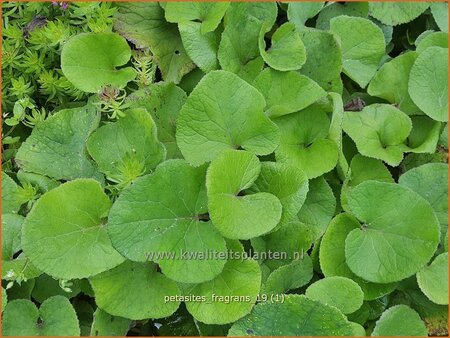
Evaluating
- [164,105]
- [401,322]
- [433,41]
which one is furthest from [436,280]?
[164,105]

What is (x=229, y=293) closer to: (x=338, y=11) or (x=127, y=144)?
(x=127, y=144)

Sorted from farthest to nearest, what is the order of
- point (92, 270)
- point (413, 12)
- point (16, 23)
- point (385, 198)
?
point (413, 12), point (16, 23), point (385, 198), point (92, 270)

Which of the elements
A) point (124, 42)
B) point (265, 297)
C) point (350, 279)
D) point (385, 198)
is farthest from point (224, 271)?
point (124, 42)

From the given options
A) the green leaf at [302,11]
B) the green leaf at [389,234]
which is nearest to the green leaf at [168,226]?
the green leaf at [389,234]

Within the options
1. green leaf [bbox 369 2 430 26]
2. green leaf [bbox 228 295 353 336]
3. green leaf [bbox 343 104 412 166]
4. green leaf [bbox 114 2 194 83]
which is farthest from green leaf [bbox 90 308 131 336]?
green leaf [bbox 369 2 430 26]

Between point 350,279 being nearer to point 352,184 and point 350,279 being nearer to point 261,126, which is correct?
point 352,184

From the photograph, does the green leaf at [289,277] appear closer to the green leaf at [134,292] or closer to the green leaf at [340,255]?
the green leaf at [340,255]
